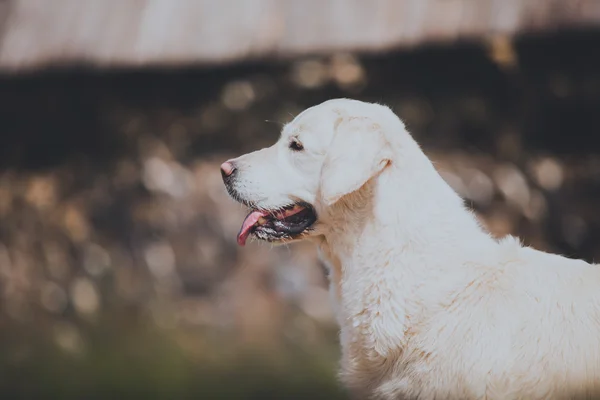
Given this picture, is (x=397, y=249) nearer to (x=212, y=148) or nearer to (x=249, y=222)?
(x=249, y=222)

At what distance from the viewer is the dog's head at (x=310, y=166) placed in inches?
129

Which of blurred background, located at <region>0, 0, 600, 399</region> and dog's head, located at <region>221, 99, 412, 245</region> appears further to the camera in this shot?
blurred background, located at <region>0, 0, 600, 399</region>

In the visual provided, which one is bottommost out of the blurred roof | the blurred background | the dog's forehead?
the blurred background

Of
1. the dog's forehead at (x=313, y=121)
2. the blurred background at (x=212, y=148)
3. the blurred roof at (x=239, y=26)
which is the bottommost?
the blurred background at (x=212, y=148)

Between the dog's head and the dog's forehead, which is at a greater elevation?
the dog's forehead

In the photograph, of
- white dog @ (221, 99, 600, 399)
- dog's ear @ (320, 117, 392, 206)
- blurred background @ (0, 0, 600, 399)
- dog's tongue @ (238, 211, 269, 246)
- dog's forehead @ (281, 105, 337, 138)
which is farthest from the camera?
blurred background @ (0, 0, 600, 399)

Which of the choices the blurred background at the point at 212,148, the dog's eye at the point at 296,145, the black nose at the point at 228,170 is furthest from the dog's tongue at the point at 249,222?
the blurred background at the point at 212,148

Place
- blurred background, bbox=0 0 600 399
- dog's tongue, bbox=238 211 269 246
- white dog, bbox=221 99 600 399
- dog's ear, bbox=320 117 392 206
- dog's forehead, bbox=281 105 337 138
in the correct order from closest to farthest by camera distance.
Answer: white dog, bbox=221 99 600 399 < dog's ear, bbox=320 117 392 206 < dog's forehead, bbox=281 105 337 138 < dog's tongue, bbox=238 211 269 246 < blurred background, bbox=0 0 600 399

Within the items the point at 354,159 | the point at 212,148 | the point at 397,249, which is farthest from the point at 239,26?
the point at 397,249

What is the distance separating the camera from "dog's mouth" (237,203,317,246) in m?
3.54

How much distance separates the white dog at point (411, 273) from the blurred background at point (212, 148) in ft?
10.2

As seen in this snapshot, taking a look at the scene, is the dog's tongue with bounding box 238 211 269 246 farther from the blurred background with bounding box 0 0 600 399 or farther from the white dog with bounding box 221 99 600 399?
the blurred background with bounding box 0 0 600 399

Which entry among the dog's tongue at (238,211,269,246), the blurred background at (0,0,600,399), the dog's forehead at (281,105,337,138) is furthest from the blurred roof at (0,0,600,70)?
the dog's tongue at (238,211,269,246)

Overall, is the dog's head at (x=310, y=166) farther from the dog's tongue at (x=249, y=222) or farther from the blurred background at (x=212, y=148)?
the blurred background at (x=212, y=148)
